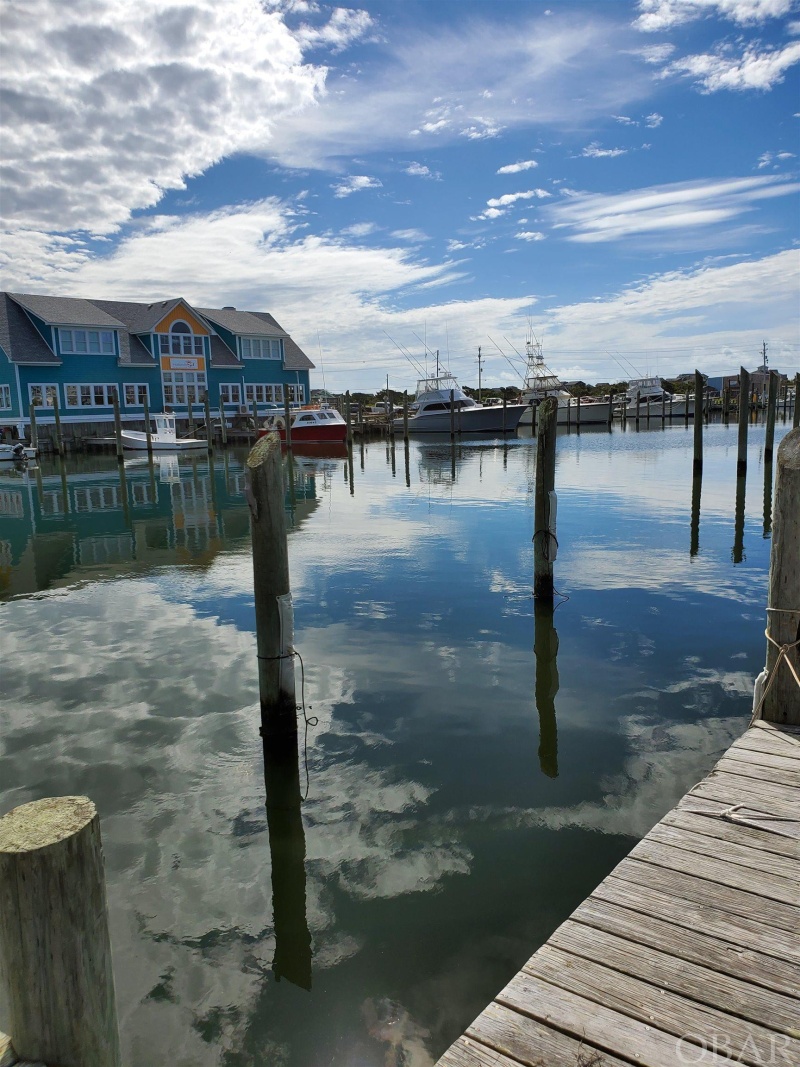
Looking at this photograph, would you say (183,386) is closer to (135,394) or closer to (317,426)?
(135,394)

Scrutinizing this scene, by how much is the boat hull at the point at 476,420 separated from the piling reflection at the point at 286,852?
57599 millimetres

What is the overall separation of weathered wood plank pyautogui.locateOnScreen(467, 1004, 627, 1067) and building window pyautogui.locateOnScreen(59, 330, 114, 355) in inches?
2043

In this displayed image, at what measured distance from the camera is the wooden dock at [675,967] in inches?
106

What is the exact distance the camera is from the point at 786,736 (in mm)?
5215

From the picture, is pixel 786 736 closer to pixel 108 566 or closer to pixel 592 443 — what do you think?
pixel 108 566

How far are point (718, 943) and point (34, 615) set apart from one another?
1055 cm

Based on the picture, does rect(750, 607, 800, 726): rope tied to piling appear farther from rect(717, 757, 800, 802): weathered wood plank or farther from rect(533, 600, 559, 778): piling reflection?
rect(533, 600, 559, 778): piling reflection

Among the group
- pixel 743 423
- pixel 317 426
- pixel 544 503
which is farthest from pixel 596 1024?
pixel 317 426

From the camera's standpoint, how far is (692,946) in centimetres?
319

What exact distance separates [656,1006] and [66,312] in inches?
2119

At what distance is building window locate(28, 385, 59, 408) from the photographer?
4741cm

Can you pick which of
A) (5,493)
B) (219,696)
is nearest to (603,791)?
(219,696)

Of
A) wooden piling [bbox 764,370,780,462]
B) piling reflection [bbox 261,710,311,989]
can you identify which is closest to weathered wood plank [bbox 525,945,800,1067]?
piling reflection [bbox 261,710,311,989]

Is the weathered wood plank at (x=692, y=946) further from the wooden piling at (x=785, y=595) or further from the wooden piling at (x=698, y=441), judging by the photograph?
the wooden piling at (x=698, y=441)
